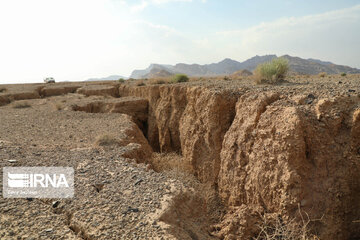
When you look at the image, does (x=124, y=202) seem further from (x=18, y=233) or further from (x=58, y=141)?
(x=58, y=141)

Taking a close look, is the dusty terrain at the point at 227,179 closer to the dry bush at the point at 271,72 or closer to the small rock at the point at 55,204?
the small rock at the point at 55,204

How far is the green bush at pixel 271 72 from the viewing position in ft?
28.2

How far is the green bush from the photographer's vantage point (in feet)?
28.2

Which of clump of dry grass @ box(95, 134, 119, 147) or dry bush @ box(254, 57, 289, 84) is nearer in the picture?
clump of dry grass @ box(95, 134, 119, 147)

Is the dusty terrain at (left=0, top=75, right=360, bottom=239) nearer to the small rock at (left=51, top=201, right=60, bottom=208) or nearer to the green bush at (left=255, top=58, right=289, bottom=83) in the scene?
the small rock at (left=51, top=201, right=60, bottom=208)

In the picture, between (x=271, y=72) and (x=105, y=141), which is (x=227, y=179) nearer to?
(x=105, y=141)

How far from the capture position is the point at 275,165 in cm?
457

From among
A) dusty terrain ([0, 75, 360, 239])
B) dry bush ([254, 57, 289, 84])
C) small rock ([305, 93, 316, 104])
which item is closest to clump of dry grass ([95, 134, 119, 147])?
dusty terrain ([0, 75, 360, 239])

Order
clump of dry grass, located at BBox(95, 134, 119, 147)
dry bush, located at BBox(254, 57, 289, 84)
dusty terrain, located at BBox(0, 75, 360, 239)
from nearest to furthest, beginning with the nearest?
dusty terrain, located at BBox(0, 75, 360, 239) < clump of dry grass, located at BBox(95, 134, 119, 147) < dry bush, located at BBox(254, 57, 289, 84)

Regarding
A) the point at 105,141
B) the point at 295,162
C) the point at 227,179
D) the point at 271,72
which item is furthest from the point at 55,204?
the point at 271,72

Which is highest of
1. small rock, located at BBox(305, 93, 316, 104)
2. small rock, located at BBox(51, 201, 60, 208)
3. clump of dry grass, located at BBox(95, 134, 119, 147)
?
small rock, located at BBox(305, 93, 316, 104)

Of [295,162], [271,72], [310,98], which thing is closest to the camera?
[295,162]

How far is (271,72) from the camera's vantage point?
28.5 ft

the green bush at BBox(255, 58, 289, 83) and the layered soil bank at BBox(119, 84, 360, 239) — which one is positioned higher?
the green bush at BBox(255, 58, 289, 83)
